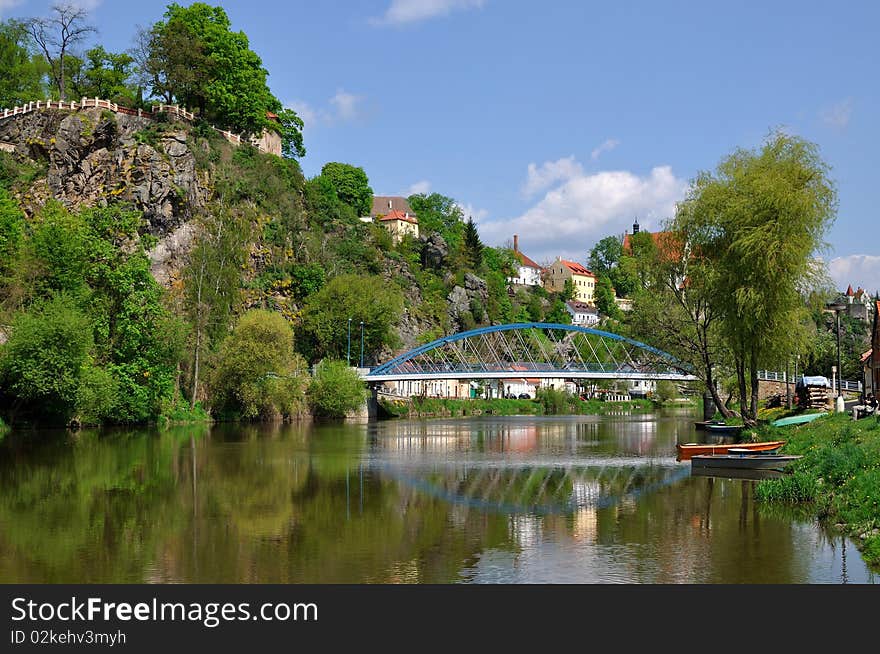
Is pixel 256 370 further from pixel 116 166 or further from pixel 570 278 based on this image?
pixel 570 278

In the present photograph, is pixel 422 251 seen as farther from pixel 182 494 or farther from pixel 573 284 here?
pixel 182 494

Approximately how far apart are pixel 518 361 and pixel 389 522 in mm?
77198

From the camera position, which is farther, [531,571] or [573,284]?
[573,284]

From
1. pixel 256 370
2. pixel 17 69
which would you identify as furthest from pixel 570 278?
pixel 256 370

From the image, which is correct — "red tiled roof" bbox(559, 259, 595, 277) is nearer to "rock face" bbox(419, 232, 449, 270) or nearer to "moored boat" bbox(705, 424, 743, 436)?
"rock face" bbox(419, 232, 449, 270)

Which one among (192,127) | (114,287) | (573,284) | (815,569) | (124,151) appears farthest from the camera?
(573,284)

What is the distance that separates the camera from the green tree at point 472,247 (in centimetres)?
11367

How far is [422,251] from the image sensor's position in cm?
11000

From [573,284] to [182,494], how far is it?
132435 millimetres

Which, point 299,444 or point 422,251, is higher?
point 422,251

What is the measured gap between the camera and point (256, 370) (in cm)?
5644

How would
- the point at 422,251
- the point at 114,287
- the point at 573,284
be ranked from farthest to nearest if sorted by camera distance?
1. the point at 573,284
2. the point at 422,251
3. the point at 114,287

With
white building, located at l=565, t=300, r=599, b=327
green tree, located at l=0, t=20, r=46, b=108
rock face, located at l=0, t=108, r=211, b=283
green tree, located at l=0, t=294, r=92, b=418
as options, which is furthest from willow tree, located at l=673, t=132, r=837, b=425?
white building, located at l=565, t=300, r=599, b=327

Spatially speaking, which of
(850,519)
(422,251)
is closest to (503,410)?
(422,251)
